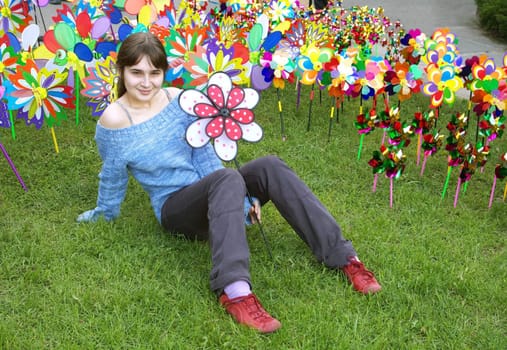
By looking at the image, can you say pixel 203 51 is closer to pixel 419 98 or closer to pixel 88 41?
pixel 88 41

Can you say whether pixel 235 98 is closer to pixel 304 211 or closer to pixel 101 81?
pixel 304 211

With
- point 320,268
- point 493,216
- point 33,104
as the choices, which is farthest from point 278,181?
point 33,104

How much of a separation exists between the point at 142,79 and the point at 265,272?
918mm

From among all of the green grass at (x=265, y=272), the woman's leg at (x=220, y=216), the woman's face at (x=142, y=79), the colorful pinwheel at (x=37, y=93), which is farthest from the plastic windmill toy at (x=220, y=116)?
the colorful pinwheel at (x=37, y=93)

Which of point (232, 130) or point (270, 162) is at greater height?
point (232, 130)

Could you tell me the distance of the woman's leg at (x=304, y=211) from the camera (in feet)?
7.82

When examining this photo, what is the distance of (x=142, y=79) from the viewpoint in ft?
7.82

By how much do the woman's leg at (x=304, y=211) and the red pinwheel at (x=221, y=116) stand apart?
219 millimetres

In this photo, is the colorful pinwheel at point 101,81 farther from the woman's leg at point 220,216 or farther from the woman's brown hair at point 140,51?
the woman's leg at point 220,216

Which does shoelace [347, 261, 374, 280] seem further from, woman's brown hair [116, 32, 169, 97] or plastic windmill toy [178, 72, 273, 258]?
woman's brown hair [116, 32, 169, 97]

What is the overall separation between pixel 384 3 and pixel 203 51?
7936 mm

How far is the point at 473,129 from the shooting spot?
429 cm

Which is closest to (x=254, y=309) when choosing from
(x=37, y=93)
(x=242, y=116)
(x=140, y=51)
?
(x=242, y=116)

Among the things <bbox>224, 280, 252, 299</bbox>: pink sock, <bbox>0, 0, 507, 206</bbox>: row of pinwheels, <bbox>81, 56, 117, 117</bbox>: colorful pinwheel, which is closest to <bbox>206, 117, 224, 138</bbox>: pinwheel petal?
Result: <bbox>224, 280, 252, 299</bbox>: pink sock
